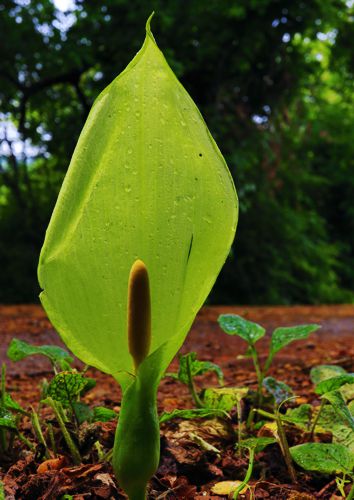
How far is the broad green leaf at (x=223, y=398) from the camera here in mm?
1049

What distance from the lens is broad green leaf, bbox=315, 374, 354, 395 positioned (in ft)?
2.85

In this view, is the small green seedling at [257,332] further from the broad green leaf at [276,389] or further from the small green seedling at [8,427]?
the small green seedling at [8,427]

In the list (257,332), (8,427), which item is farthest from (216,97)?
(8,427)

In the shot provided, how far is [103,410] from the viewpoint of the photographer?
93 centimetres

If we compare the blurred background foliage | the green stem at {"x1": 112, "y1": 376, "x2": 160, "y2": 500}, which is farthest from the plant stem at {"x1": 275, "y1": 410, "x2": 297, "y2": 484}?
the blurred background foliage

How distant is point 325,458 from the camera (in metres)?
0.82

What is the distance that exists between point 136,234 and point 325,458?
0.45 m

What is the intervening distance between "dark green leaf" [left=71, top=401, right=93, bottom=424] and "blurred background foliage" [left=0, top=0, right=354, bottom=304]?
4.58m

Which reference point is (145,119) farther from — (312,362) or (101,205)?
(312,362)

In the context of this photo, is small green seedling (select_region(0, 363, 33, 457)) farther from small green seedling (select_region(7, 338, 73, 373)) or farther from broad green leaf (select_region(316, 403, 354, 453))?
broad green leaf (select_region(316, 403, 354, 453))

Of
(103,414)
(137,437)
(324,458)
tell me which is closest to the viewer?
(137,437)

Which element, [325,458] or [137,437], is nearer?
[137,437]

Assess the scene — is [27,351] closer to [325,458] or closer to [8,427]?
[8,427]

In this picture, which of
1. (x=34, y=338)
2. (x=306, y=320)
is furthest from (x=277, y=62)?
(x=34, y=338)
